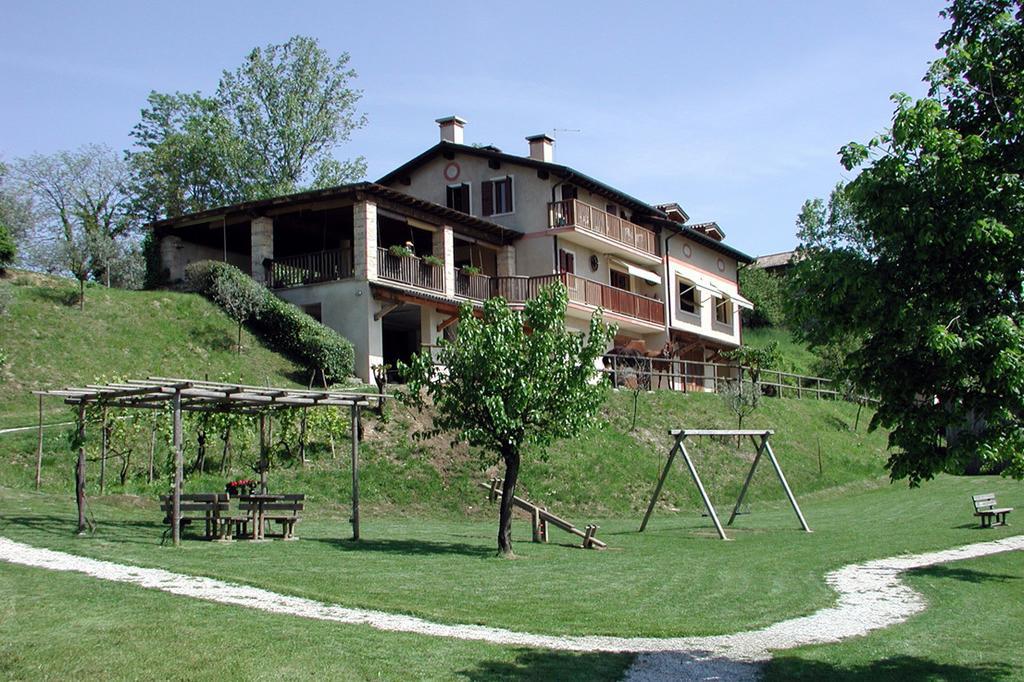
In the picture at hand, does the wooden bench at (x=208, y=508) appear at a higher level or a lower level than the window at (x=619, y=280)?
lower

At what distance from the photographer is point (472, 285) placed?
39156 millimetres

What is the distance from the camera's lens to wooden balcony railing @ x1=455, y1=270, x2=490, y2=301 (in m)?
38.7

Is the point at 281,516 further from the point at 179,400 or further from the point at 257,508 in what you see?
the point at 179,400

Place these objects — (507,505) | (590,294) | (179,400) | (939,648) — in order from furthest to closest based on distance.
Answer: (590,294) → (507,505) → (179,400) → (939,648)

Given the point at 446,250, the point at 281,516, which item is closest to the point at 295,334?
the point at 446,250

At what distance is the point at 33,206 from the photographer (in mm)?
57000

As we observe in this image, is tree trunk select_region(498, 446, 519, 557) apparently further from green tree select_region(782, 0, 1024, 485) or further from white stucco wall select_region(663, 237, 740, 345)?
white stucco wall select_region(663, 237, 740, 345)

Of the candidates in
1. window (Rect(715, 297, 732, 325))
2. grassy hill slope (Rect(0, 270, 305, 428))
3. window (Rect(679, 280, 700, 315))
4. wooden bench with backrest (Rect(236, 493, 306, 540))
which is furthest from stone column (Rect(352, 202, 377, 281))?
window (Rect(715, 297, 732, 325))

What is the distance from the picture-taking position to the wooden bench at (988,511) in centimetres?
2344

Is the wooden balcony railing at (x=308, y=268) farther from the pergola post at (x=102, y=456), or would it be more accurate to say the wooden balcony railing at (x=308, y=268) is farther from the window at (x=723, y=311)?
the window at (x=723, y=311)

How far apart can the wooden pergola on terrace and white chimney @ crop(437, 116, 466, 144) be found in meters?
26.1

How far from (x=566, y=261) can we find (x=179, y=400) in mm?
28325

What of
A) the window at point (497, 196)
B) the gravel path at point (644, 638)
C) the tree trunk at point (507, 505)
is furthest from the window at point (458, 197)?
the gravel path at point (644, 638)

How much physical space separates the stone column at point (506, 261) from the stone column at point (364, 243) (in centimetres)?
921
